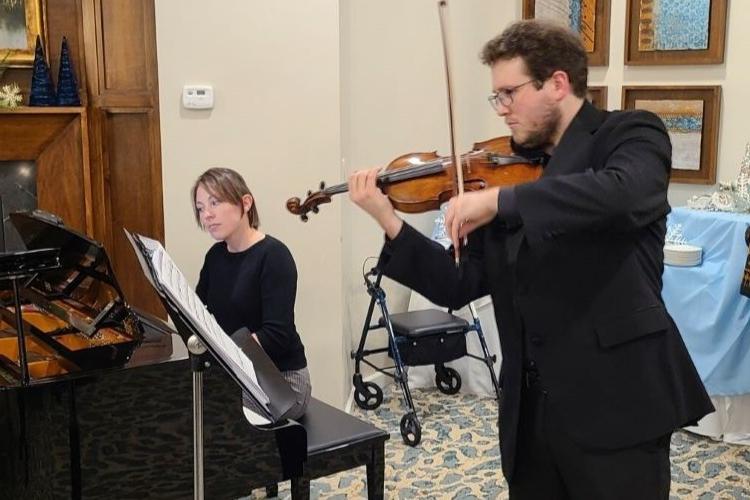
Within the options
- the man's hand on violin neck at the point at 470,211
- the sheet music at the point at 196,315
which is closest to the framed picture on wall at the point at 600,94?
the sheet music at the point at 196,315

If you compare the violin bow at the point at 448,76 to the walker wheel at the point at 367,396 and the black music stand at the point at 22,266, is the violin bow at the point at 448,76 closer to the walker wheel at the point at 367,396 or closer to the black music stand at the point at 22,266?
the black music stand at the point at 22,266

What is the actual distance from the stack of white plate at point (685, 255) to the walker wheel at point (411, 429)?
1205mm

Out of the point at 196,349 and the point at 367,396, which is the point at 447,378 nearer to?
the point at 367,396

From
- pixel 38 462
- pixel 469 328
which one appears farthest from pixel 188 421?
pixel 469 328

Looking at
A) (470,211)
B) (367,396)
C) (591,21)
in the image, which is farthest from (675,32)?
(470,211)

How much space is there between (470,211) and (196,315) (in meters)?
0.56

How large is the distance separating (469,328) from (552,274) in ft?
7.45

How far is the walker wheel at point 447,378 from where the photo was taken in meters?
4.13

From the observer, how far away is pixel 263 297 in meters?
2.66

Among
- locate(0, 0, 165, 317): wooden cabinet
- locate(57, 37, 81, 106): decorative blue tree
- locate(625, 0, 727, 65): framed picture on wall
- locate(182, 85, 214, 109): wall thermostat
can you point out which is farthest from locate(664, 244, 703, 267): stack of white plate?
locate(57, 37, 81, 106): decorative blue tree

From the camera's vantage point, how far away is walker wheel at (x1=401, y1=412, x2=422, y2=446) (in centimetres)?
349

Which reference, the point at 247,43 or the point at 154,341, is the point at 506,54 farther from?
the point at 247,43

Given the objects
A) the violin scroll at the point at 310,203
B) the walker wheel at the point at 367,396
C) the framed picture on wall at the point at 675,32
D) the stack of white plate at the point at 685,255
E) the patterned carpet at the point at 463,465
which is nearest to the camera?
the violin scroll at the point at 310,203

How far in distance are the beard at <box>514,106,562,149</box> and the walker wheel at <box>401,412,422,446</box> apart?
79.8 inches
